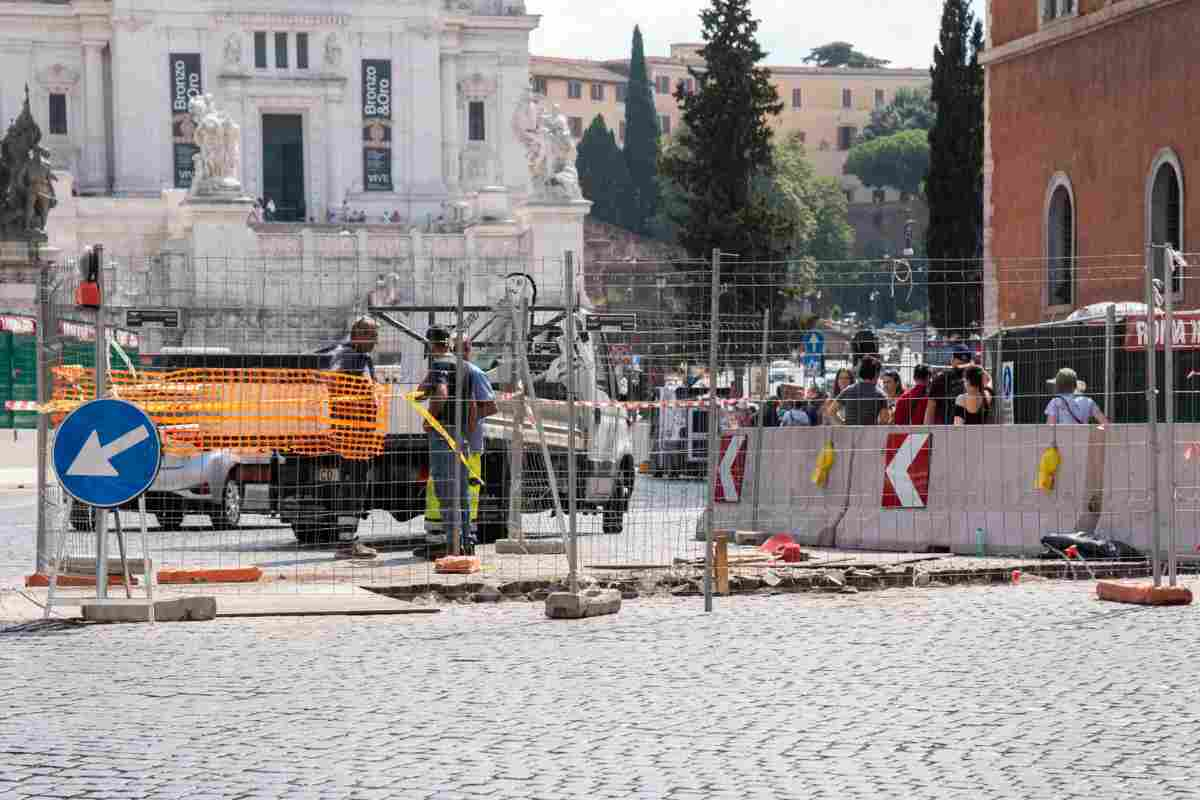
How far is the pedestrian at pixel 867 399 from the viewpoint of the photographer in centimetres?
1914

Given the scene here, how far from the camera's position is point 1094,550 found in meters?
15.3

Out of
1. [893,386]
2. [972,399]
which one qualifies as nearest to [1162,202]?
[893,386]

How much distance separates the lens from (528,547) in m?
16.9

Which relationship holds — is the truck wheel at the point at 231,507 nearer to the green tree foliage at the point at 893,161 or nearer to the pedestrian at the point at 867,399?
the pedestrian at the point at 867,399

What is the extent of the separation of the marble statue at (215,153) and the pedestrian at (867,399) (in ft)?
148

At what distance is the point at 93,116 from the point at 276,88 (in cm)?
630

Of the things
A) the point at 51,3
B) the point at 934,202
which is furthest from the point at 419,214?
the point at 934,202

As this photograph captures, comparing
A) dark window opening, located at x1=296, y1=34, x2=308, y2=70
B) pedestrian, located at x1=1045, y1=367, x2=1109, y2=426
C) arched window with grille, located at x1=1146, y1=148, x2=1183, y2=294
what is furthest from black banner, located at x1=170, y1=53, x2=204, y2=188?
pedestrian, located at x1=1045, y1=367, x2=1109, y2=426

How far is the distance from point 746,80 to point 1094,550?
4981 centimetres

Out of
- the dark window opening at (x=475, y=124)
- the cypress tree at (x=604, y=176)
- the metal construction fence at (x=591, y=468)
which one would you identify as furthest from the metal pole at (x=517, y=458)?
the cypress tree at (x=604, y=176)

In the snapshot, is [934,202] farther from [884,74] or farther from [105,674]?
[884,74]

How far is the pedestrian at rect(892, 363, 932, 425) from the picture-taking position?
18422 mm

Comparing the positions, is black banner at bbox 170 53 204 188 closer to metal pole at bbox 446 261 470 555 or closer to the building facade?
the building facade

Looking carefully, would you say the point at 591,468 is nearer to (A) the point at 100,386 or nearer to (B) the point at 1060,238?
(A) the point at 100,386
